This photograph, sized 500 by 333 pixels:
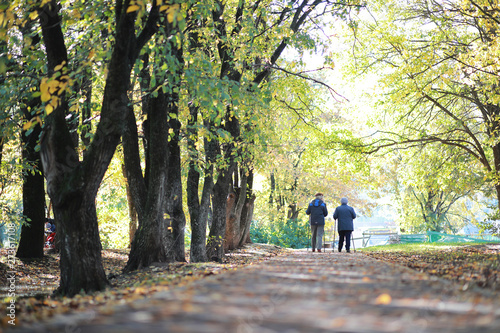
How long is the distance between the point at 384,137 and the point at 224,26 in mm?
12497

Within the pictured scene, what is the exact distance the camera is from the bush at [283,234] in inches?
1200

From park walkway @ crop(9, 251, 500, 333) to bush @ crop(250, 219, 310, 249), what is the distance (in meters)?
25.7

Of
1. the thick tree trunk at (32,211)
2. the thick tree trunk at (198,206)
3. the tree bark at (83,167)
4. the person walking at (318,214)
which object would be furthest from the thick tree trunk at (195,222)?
the tree bark at (83,167)

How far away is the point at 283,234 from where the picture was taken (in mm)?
31438

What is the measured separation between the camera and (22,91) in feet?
31.7

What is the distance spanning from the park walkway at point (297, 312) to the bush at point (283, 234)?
84.2 feet

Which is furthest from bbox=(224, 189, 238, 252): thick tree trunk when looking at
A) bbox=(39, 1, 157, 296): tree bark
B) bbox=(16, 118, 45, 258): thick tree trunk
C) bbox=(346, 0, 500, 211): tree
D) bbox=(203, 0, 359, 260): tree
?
bbox=(39, 1, 157, 296): tree bark

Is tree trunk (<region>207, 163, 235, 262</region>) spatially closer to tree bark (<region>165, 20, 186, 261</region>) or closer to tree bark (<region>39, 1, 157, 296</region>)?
tree bark (<region>165, 20, 186, 261</region>)

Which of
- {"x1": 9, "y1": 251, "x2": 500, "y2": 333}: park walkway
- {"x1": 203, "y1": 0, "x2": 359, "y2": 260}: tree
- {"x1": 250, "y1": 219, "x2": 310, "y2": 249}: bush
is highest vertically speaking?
{"x1": 203, "y1": 0, "x2": 359, "y2": 260}: tree

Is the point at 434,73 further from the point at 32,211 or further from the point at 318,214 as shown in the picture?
the point at 32,211

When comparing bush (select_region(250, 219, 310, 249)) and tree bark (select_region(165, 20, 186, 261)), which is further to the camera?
bush (select_region(250, 219, 310, 249))

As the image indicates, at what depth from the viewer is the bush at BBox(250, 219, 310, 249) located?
30469mm

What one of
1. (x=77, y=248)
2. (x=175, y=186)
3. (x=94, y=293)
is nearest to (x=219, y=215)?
(x=175, y=186)

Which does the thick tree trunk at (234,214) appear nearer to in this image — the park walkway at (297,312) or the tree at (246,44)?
the tree at (246,44)
